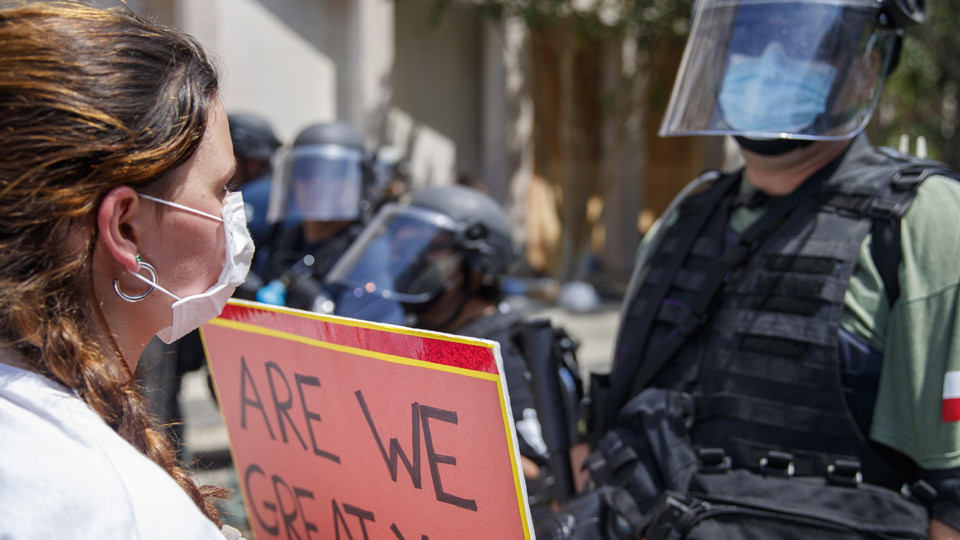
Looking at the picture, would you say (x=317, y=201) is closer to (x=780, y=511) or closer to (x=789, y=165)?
(x=789, y=165)

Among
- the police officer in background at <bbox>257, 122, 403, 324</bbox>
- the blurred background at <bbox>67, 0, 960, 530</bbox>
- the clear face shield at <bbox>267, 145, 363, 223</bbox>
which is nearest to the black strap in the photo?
the police officer in background at <bbox>257, 122, 403, 324</bbox>

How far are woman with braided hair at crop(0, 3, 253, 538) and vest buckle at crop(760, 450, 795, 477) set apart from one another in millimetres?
1143

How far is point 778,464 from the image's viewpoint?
5.41 feet

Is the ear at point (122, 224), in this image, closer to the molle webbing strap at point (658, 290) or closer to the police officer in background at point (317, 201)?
the molle webbing strap at point (658, 290)

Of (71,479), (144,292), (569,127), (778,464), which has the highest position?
(144,292)

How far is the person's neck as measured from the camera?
1.88m

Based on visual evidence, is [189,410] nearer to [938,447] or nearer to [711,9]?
[711,9]

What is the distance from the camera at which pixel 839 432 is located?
1.60 m

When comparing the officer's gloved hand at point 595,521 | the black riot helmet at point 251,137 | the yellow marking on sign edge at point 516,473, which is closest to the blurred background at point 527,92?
the black riot helmet at point 251,137

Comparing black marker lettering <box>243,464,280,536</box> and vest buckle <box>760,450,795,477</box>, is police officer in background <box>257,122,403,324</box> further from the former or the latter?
vest buckle <box>760,450,795,477</box>

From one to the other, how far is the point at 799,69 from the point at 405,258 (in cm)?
148

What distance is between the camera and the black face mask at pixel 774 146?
1868 millimetres

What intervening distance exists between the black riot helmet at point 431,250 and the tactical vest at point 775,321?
0.86m

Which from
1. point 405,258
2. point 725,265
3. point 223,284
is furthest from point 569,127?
point 223,284
